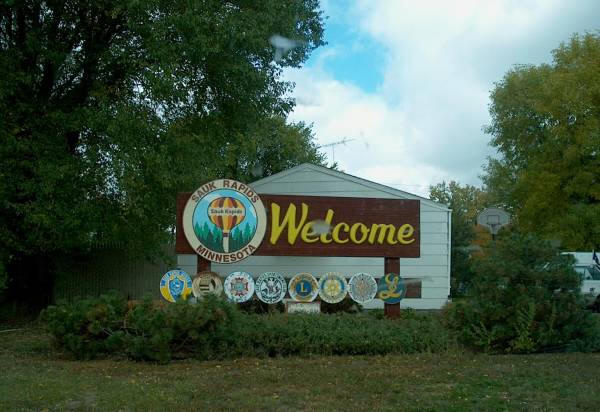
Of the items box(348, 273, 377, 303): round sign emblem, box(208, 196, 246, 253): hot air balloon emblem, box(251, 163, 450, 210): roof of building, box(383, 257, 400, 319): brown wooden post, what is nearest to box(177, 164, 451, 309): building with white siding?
box(251, 163, 450, 210): roof of building

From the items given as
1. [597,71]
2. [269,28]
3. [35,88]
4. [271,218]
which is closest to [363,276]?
[271,218]

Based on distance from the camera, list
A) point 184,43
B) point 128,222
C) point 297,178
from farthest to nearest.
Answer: point 297,178
point 128,222
point 184,43

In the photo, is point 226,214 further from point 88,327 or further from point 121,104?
point 121,104

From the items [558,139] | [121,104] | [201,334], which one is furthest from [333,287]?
[558,139]

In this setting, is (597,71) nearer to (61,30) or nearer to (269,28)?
(269,28)

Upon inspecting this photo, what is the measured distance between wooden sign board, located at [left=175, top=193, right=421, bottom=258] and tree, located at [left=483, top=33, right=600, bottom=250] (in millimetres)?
16523

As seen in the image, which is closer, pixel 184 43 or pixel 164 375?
pixel 164 375

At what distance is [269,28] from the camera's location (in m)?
16.1

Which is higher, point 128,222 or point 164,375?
point 128,222

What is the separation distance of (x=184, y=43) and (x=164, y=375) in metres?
8.40

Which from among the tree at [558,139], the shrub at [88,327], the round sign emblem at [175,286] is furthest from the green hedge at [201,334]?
the tree at [558,139]

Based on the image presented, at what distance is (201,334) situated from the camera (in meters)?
10.4

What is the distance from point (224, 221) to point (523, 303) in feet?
17.8

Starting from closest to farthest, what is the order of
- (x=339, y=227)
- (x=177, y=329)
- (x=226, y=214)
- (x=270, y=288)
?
(x=177, y=329), (x=226, y=214), (x=270, y=288), (x=339, y=227)
